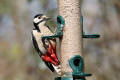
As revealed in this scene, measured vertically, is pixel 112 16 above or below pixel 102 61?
above

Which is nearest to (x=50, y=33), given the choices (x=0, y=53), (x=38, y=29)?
(x=38, y=29)

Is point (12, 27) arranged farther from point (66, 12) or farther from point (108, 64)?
point (66, 12)

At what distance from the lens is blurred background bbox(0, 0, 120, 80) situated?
17.9 m

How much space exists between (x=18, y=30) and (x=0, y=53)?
7.30 ft

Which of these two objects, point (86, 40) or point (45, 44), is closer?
point (45, 44)

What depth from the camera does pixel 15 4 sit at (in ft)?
67.3

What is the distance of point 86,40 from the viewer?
1830cm

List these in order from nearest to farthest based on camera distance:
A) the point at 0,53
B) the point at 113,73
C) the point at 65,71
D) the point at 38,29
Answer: the point at 65,71 < the point at 38,29 < the point at 113,73 < the point at 0,53

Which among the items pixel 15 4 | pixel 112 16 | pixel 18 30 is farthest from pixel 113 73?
pixel 15 4

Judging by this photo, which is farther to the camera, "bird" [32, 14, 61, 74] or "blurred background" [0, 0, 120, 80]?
"blurred background" [0, 0, 120, 80]

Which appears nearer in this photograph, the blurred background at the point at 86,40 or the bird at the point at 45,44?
the bird at the point at 45,44

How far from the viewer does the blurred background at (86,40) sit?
17922mm

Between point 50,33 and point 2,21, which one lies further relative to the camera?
point 2,21

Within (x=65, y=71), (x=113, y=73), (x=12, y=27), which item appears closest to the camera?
(x=65, y=71)
